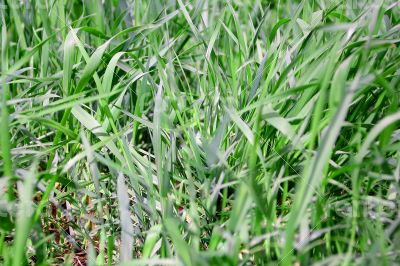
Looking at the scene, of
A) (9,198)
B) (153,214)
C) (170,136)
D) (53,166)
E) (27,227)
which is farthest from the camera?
(53,166)

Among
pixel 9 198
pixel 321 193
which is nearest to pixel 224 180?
pixel 321 193

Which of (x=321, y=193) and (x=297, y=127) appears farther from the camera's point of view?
(x=297, y=127)

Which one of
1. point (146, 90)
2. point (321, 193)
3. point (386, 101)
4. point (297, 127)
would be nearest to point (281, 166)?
point (297, 127)

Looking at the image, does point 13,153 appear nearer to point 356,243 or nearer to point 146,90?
point 146,90

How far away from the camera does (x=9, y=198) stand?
1.04 metres

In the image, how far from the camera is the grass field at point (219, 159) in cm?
95

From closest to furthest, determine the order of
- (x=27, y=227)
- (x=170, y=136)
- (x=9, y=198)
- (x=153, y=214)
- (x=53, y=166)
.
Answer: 1. (x=27, y=227)
2. (x=9, y=198)
3. (x=153, y=214)
4. (x=170, y=136)
5. (x=53, y=166)

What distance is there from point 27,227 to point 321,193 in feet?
1.52

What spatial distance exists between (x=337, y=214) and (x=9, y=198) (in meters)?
0.55

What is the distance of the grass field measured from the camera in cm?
95

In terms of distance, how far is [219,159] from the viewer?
1166 millimetres

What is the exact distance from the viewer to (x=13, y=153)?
1.21m

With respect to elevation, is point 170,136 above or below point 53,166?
above

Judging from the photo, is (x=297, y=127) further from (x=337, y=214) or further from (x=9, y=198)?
(x=9, y=198)
